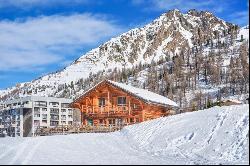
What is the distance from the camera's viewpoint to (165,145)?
94.2ft

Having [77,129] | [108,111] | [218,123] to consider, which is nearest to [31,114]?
Result: [108,111]

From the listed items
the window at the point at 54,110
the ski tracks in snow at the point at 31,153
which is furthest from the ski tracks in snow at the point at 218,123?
the window at the point at 54,110

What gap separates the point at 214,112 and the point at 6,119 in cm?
13031

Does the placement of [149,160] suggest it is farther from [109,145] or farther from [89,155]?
[109,145]

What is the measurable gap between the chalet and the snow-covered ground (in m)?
19.8

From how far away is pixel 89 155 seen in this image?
2595 cm

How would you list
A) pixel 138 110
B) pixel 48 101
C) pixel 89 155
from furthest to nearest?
pixel 48 101
pixel 138 110
pixel 89 155

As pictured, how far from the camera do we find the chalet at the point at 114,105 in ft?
185

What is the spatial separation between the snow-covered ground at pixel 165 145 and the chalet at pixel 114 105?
19810 millimetres

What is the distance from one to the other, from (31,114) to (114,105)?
94675 mm

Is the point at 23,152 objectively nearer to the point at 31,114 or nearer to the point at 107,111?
the point at 107,111

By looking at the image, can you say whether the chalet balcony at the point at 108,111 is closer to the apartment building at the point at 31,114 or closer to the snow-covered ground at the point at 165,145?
the snow-covered ground at the point at 165,145

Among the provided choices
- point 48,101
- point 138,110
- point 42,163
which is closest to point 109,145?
point 42,163

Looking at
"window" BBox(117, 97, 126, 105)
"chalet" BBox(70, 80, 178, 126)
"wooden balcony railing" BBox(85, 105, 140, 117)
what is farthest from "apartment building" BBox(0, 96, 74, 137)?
"window" BBox(117, 97, 126, 105)
